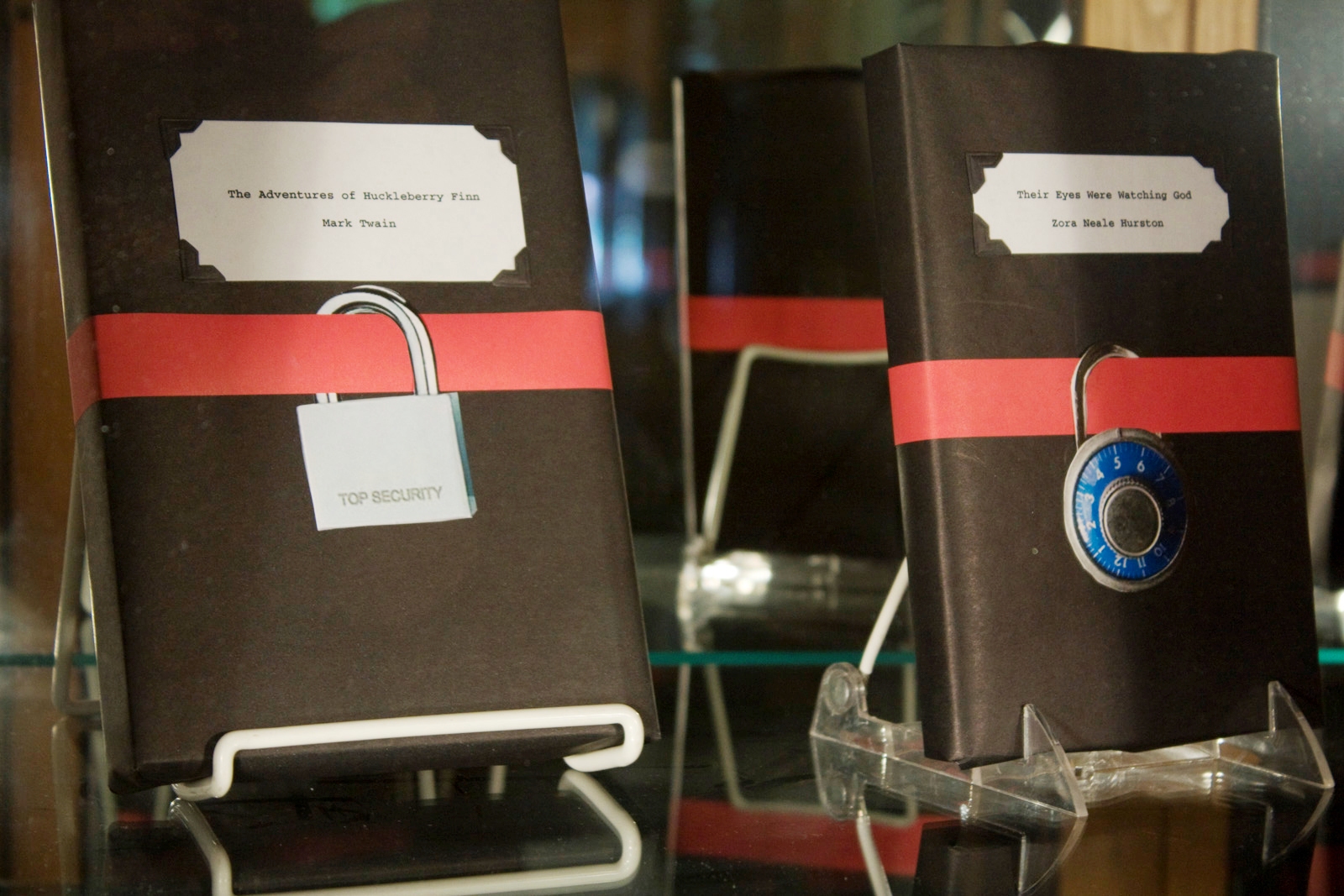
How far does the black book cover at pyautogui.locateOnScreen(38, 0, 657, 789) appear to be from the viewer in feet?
1.99

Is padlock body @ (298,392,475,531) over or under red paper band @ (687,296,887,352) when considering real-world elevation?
under

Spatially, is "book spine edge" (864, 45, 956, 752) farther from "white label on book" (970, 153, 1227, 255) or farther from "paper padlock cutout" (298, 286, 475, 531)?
Result: "paper padlock cutout" (298, 286, 475, 531)

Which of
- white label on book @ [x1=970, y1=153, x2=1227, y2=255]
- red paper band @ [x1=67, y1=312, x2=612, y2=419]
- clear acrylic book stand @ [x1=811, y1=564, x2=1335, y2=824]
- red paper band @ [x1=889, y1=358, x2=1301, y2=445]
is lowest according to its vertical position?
clear acrylic book stand @ [x1=811, y1=564, x2=1335, y2=824]

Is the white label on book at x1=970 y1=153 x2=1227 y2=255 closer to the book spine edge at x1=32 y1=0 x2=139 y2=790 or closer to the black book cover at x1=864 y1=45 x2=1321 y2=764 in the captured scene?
the black book cover at x1=864 y1=45 x2=1321 y2=764

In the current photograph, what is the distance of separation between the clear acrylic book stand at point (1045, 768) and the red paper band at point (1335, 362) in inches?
16.3

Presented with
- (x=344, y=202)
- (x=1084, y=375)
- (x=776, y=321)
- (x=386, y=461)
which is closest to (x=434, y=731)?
(x=386, y=461)

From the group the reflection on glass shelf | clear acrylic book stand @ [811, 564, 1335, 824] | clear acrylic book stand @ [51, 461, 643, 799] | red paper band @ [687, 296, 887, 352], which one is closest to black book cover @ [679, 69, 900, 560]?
red paper band @ [687, 296, 887, 352]

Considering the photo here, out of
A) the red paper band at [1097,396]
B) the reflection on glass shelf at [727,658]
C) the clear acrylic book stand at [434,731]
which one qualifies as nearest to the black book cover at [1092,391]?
the red paper band at [1097,396]

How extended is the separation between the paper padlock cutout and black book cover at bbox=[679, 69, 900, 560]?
0.43 meters

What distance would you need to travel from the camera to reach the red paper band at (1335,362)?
101 centimetres

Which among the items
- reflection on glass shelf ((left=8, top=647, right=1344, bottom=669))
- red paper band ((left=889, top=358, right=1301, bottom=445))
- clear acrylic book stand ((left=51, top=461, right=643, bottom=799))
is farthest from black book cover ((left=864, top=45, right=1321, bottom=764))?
reflection on glass shelf ((left=8, top=647, right=1344, bottom=669))

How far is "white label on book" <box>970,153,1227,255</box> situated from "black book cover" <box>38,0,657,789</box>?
0.73 ft

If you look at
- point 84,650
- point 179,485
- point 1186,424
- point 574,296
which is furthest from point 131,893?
point 1186,424

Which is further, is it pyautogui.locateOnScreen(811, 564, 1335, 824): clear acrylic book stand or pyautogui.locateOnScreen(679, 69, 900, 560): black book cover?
pyautogui.locateOnScreen(679, 69, 900, 560): black book cover
